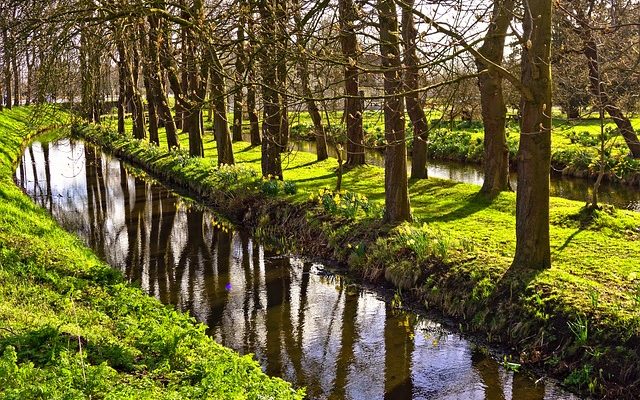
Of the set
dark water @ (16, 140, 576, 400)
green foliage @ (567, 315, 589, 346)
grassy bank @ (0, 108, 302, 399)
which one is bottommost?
dark water @ (16, 140, 576, 400)

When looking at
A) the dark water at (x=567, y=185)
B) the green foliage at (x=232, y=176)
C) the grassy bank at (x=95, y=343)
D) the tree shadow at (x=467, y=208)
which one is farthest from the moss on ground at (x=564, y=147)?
the grassy bank at (x=95, y=343)

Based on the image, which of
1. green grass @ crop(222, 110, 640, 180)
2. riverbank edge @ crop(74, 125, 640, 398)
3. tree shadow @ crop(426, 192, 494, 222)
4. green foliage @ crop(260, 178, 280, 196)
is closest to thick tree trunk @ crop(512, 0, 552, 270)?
riverbank edge @ crop(74, 125, 640, 398)

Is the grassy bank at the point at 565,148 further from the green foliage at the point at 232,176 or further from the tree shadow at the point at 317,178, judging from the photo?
the green foliage at the point at 232,176

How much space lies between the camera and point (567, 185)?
22078mm

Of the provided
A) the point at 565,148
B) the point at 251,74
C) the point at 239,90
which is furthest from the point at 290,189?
the point at 565,148

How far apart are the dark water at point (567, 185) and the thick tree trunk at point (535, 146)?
9273 mm

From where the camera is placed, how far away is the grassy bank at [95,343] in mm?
6023

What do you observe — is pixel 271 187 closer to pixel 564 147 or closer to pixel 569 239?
pixel 569 239

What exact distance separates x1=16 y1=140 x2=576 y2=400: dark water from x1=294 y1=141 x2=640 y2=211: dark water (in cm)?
1016

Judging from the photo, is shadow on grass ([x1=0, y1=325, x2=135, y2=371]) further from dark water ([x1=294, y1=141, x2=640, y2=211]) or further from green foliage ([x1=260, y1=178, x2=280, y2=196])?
dark water ([x1=294, y1=141, x2=640, y2=211])

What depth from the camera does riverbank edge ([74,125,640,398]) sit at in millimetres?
7910

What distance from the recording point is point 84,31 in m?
Answer: 12.0

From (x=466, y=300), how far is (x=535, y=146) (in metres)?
2.60

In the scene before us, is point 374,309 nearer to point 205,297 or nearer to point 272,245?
point 205,297
